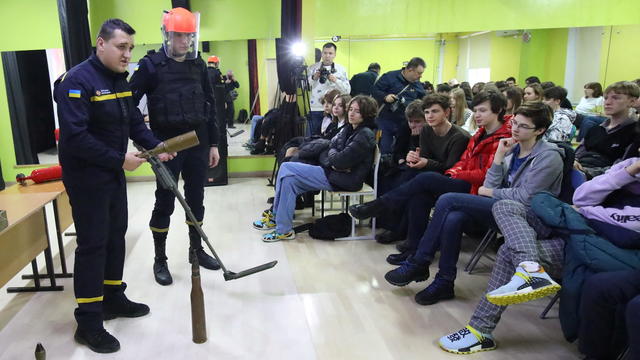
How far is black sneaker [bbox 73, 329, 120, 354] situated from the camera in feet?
7.48

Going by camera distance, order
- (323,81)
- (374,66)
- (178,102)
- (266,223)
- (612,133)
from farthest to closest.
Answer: (374,66) < (323,81) < (266,223) < (612,133) < (178,102)

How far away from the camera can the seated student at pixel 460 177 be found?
10.2 ft

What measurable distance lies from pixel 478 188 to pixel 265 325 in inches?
63.3

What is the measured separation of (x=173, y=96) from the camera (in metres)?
2.85

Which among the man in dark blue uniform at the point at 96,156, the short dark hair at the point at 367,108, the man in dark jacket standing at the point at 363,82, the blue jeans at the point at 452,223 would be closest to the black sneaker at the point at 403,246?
the blue jeans at the point at 452,223

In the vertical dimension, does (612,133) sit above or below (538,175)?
above

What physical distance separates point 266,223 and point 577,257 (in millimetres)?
2657

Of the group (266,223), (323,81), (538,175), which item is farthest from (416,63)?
(538,175)

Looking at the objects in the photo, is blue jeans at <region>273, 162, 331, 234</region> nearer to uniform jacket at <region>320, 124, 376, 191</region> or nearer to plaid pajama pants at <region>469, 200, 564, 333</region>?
uniform jacket at <region>320, 124, 376, 191</region>

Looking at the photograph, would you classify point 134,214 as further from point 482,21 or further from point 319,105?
point 482,21

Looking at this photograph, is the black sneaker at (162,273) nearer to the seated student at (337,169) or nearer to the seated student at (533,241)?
the seated student at (337,169)

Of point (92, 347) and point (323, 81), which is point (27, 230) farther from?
point (323, 81)

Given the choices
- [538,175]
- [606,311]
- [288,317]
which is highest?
[538,175]

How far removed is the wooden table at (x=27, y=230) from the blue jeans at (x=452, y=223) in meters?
2.27
